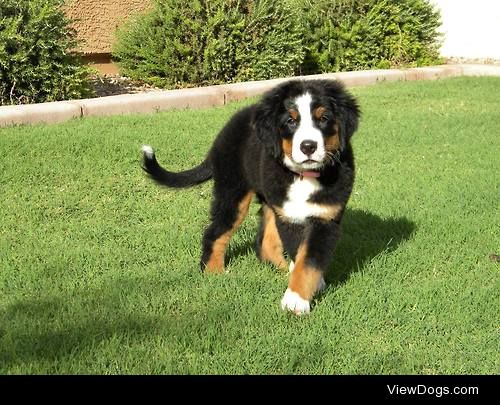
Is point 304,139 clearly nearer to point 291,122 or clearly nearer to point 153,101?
point 291,122

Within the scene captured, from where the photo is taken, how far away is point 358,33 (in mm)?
11953

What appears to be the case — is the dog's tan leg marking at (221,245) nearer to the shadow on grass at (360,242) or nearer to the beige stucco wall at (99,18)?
the shadow on grass at (360,242)

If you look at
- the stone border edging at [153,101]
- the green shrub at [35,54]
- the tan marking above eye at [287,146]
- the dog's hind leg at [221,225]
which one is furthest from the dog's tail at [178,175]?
the green shrub at [35,54]

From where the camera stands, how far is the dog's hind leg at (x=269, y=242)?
4258 mm

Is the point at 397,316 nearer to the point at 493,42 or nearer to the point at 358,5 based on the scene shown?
the point at 358,5

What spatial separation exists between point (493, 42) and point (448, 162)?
10048 mm

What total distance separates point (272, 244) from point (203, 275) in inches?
21.1

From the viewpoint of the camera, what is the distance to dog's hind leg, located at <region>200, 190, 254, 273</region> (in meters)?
4.13

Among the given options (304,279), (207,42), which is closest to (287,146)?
(304,279)

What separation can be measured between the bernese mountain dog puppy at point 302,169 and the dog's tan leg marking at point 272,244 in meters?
0.15

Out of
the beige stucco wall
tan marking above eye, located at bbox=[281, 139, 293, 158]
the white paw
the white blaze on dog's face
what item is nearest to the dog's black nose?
the white blaze on dog's face

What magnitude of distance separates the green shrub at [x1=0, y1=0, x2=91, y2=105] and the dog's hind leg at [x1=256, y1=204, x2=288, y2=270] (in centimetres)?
440
